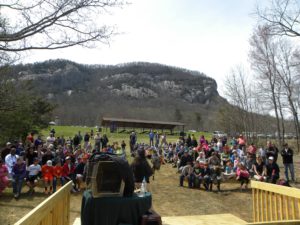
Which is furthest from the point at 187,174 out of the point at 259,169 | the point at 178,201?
the point at 259,169

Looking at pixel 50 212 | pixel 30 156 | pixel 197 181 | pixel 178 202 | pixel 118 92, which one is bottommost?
pixel 178 202

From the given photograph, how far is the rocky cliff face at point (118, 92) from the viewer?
111 m

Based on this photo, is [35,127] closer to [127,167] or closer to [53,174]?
[53,174]

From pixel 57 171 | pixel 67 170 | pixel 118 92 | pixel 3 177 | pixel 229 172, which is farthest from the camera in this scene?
pixel 118 92

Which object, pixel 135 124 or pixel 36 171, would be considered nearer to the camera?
pixel 36 171

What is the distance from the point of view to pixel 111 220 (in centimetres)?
469

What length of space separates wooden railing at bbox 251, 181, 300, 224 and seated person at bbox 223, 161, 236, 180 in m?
9.78

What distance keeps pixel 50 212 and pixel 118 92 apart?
169 m

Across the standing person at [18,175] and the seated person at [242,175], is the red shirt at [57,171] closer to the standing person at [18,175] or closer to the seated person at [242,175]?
the standing person at [18,175]

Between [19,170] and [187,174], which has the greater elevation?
[19,170]

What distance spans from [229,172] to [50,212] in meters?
13.8

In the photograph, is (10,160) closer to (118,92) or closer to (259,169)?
(259,169)

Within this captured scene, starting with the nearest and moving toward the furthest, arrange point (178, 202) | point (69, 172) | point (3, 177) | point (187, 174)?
point (3, 177), point (178, 202), point (69, 172), point (187, 174)

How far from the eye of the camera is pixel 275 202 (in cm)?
611
